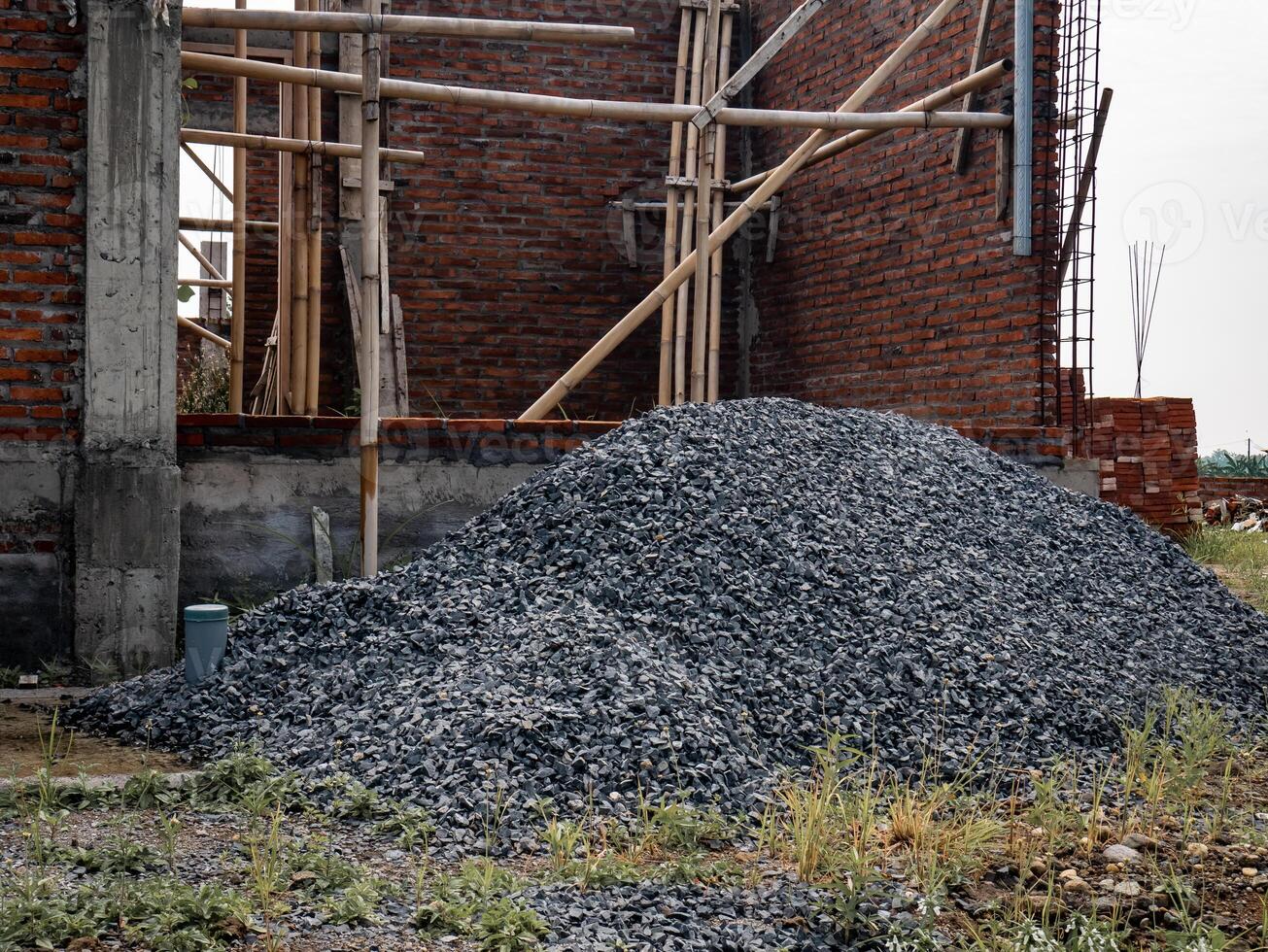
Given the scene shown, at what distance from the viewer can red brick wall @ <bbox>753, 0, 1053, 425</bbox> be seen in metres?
7.41

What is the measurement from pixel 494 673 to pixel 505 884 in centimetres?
123

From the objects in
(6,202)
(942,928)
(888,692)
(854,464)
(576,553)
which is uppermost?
(6,202)

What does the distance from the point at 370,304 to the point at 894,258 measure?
4550 mm

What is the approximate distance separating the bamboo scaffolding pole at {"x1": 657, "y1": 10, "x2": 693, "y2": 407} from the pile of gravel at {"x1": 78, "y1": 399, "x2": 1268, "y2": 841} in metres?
2.73

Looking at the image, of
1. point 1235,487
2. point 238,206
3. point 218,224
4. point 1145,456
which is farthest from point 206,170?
point 1235,487

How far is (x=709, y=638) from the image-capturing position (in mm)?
4301

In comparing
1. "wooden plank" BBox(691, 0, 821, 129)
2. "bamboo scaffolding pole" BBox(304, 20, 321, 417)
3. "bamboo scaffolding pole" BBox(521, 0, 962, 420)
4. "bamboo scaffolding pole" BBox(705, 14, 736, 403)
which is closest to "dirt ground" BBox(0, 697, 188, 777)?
"bamboo scaffolding pole" BBox(304, 20, 321, 417)

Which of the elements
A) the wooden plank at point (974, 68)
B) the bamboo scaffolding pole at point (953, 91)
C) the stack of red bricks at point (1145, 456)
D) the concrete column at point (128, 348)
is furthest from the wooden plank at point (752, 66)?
the stack of red bricks at point (1145, 456)

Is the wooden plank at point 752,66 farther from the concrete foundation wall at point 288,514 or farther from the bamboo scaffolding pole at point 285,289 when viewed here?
the bamboo scaffolding pole at point 285,289

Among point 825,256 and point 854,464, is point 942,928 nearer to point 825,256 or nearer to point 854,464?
point 854,464

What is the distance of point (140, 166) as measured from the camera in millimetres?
5105

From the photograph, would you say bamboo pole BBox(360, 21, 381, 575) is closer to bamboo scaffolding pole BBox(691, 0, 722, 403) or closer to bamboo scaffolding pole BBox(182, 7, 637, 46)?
bamboo scaffolding pole BBox(182, 7, 637, 46)

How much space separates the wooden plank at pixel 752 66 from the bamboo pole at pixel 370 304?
6.09 feet

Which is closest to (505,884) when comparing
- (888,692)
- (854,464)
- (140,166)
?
(888,692)
